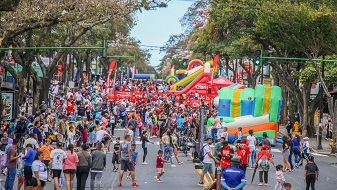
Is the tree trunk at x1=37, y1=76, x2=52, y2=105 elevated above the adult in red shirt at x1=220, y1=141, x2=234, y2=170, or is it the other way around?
the tree trunk at x1=37, y1=76, x2=52, y2=105

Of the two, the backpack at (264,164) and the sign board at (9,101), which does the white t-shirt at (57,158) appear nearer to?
the backpack at (264,164)

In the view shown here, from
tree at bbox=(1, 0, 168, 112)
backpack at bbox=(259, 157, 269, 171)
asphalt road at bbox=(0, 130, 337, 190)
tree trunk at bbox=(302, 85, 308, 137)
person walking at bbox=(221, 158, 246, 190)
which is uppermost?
tree at bbox=(1, 0, 168, 112)

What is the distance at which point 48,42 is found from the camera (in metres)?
50.3

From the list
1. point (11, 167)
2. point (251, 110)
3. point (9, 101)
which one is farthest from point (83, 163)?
point (251, 110)

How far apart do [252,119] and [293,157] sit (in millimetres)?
8300

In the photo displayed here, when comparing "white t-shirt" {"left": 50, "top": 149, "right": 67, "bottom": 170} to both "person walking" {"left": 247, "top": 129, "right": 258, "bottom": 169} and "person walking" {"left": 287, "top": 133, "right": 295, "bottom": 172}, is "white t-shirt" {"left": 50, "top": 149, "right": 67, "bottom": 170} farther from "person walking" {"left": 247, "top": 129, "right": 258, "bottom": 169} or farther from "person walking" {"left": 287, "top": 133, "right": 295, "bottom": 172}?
"person walking" {"left": 287, "top": 133, "right": 295, "bottom": 172}

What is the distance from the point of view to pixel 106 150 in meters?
33.5

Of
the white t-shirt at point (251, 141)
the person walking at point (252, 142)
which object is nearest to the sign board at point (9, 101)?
the person walking at point (252, 142)

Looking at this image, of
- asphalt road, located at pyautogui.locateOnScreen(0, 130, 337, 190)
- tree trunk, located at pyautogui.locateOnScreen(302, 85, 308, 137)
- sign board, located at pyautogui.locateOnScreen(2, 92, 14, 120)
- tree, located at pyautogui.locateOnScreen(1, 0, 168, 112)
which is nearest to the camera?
asphalt road, located at pyautogui.locateOnScreen(0, 130, 337, 190)

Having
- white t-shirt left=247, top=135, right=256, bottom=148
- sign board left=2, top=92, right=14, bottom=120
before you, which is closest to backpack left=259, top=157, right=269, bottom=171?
white t-shirt left=247, top=135, right=256, bottom=148

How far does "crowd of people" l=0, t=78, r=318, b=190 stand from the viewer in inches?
879

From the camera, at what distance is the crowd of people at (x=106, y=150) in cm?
2233

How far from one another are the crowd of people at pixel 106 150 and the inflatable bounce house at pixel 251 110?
133 centimetres

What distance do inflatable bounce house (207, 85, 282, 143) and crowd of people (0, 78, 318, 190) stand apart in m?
1.33
